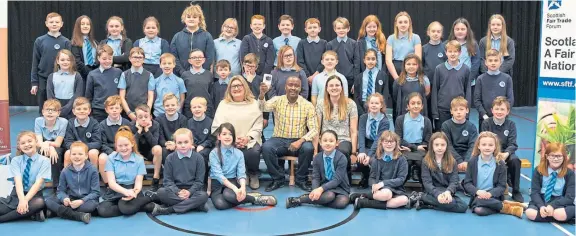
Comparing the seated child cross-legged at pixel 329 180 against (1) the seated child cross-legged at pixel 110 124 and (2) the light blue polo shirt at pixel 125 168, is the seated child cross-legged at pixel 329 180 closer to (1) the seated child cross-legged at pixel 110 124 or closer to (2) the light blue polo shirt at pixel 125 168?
(2) the light blue polo shirt at pixel 125 168

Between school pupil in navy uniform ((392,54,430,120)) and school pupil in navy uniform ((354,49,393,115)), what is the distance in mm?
174

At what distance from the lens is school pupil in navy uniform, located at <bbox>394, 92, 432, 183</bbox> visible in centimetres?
531

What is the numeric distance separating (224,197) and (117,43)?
255 centimetres

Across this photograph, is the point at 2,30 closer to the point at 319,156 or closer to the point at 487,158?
the point at 319,156

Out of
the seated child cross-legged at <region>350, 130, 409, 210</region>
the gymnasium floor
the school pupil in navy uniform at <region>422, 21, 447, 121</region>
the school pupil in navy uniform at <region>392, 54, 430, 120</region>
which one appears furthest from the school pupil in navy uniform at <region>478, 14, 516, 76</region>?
the gymnasium floor


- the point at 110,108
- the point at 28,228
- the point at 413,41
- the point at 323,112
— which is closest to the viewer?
the point at 28,228

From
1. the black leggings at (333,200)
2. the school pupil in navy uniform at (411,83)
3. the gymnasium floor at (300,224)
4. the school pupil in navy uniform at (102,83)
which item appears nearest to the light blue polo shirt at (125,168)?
the gymnasium floor at (300,224)

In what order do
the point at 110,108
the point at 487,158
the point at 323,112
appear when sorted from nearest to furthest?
the point at 487,158
the point at 110,108
the point at 323,112

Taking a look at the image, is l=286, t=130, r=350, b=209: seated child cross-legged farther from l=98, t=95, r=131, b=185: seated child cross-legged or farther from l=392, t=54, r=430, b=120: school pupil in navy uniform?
l=98, t=95, r=131, b=185: seated child cross-legged

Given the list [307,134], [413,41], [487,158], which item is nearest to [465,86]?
[413,41]

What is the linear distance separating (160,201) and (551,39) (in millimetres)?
3518

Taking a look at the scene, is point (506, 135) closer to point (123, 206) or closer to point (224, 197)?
point (224, 197)

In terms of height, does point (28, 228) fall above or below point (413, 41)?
below

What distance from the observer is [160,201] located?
4770 mm
